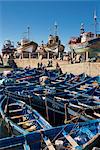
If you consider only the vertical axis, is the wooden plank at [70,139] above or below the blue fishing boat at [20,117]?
above

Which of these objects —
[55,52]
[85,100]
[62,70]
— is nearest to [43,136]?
[85,100]

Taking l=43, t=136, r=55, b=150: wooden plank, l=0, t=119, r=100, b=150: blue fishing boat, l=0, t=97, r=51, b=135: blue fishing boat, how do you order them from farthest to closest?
l=0, t=97, r=51, b=135: blue fishing boat, l=0, t=119, r=100, b=150: blue fishing boat, l=43, t=136, r=55, b=150: wooden plank

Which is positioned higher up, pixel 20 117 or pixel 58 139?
pixel 58 139

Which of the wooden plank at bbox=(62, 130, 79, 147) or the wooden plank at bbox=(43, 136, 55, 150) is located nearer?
the wooden plank at bbox=(43, 136, 55, 150)

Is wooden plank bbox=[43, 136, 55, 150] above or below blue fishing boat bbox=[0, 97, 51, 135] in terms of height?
above

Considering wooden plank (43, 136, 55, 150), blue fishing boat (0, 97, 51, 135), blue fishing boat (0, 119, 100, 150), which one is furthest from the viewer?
blue fishing boat (0, 97, 51, 135)

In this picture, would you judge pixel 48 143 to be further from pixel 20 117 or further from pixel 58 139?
pixel 20 117

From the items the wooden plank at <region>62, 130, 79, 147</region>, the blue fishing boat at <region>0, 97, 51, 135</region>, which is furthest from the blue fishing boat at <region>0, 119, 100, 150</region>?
the blue fishing boat at <region>0, 97, 51, 135</region>

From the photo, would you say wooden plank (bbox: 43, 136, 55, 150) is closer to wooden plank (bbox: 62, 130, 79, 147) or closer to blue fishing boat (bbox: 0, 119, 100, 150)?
blue fishing boat (bbox: 0, 119, 100, 150)

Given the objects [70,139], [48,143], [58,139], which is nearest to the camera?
[48,143]

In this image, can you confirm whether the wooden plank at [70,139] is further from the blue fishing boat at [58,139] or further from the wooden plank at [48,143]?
the wooden plank at [48,143]

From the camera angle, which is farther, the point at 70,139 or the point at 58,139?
the point at 58,139

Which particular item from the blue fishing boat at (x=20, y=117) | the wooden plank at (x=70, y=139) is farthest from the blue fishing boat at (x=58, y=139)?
the blue fishing boat at (x=20, y=117)

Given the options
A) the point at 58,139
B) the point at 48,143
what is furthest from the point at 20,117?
the point at 48,143
